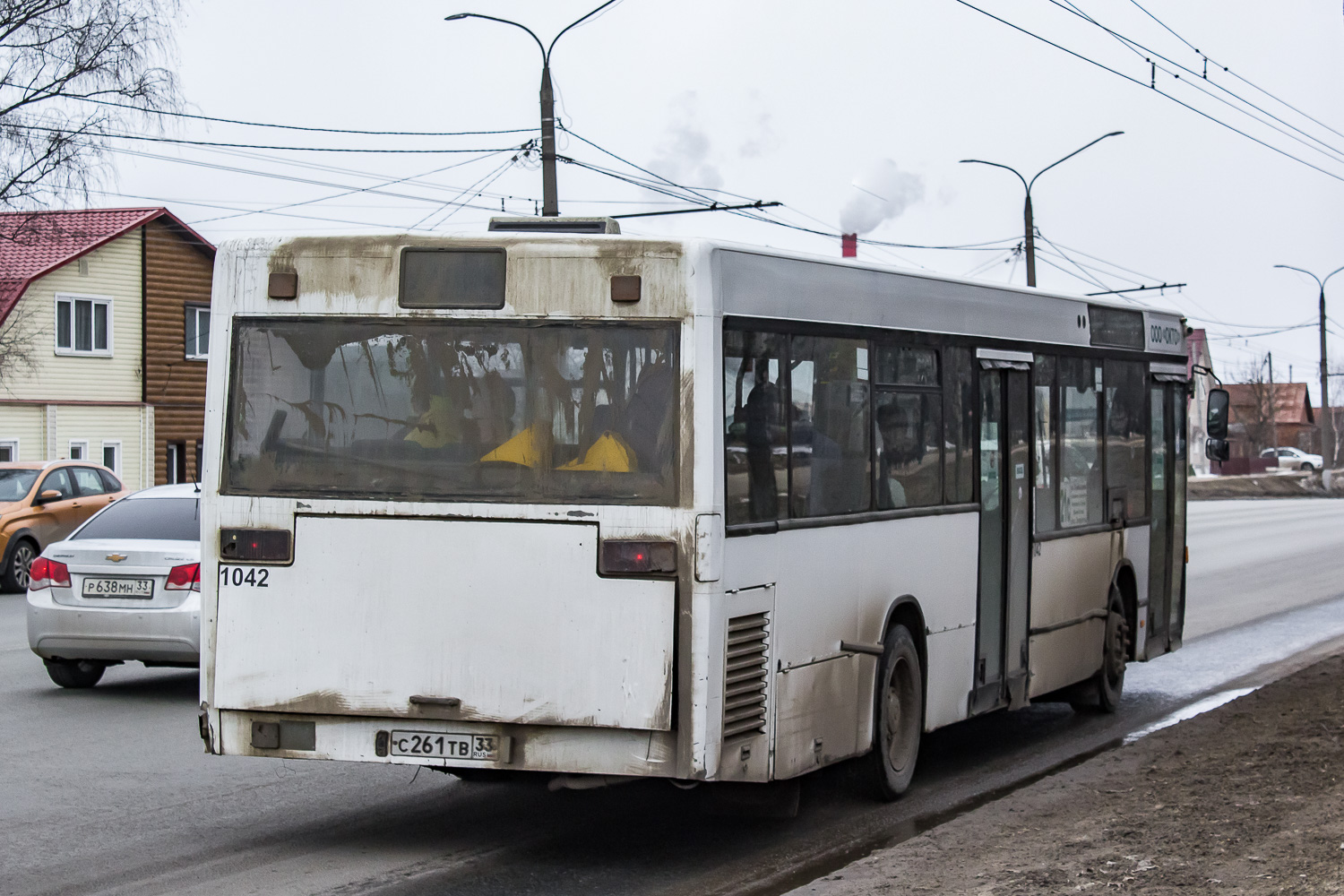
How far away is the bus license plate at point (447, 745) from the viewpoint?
23.4 ft

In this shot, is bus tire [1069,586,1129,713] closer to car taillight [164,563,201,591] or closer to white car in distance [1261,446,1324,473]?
car taillight [164,563,201,591]

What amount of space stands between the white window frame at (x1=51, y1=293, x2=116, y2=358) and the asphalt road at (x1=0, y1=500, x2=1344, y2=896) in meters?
33.1

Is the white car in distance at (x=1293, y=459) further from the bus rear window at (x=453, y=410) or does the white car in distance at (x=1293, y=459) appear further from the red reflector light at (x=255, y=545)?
the red reflector light at (x=255, y=545)

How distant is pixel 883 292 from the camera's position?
28.5 ft

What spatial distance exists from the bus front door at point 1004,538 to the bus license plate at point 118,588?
235 inches

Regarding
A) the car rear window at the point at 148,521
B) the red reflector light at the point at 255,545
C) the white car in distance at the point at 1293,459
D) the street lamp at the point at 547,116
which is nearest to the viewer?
the red reflector light at the point at 255,545

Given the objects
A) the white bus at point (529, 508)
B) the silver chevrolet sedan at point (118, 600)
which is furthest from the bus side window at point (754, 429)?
the silver chevrolet sedan at point (118, 600)

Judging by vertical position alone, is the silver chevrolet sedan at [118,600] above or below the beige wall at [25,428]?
below

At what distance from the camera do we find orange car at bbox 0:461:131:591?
22016 mm

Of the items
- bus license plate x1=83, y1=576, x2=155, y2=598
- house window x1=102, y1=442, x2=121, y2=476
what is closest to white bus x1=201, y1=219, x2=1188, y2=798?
bus license plate x1=83, y1=576, x2=155, y2=598

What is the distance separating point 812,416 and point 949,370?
5.83 ft

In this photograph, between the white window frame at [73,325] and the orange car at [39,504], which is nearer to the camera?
the orange car at [39,504]

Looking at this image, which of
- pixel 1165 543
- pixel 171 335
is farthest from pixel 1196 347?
pixel 1165 543

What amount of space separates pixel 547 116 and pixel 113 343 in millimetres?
26626
